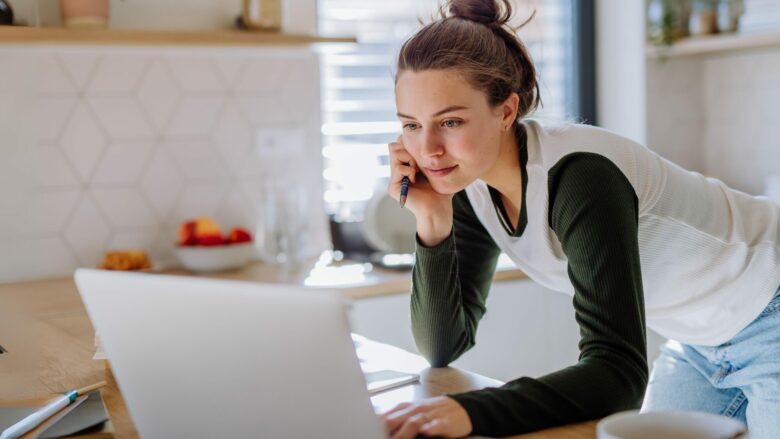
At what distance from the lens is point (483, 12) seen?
58.9 inches

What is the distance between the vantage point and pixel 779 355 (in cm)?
148

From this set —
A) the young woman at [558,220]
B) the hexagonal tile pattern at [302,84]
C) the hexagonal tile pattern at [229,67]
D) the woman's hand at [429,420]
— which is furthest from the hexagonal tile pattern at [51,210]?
the woman's hand at [429,420]

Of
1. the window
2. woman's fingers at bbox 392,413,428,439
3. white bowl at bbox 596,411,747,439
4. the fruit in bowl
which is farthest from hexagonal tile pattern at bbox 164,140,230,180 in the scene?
white bowl at bbox 596,411,747,439

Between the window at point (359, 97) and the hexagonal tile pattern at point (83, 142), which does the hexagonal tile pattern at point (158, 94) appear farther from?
the window at point (359, 97)

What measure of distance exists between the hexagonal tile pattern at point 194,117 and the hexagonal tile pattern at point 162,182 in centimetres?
7

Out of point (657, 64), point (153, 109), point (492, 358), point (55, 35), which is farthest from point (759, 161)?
point (55, 35)

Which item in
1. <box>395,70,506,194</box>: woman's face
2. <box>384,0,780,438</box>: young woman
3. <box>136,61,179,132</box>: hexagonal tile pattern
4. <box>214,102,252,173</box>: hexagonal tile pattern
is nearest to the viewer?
<box>384,0,780,438</box>: young woman

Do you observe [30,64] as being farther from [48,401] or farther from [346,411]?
[346,411]

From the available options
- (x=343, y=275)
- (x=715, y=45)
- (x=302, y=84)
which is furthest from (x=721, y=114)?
(x=343, y=275)

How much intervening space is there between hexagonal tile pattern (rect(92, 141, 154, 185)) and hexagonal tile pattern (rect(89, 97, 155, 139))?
0.03 metres

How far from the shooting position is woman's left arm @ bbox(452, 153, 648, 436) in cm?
103

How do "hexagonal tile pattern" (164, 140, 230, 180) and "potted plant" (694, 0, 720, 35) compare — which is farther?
"potted plant" (694, 0, 720, 35)

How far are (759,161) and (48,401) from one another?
259 centimetres

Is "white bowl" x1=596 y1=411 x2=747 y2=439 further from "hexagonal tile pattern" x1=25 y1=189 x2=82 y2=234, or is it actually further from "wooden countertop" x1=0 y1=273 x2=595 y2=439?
"hexagonal tile pattern" x1=25 y1=189 x2=82 y2=234
